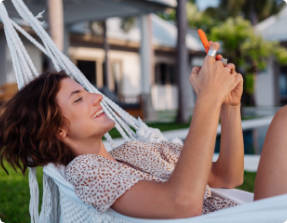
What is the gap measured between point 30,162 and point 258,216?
885mm

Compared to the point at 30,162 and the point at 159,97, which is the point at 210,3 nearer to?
the point at 159,97

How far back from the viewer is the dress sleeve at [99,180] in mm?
1146

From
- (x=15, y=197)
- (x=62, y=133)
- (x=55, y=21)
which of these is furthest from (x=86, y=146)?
(x=55, y=21)

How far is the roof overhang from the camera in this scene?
773 cm

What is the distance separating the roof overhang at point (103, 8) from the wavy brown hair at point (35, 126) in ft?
20.3

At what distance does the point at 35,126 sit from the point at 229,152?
768 mm

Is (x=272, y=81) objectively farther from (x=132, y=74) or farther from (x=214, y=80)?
(x=214, y=80)

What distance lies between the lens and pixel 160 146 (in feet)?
5.46

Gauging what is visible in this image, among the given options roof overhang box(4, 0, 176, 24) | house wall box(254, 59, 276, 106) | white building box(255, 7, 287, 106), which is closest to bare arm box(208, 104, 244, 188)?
roof overhang box(4, 0, 176, 24)

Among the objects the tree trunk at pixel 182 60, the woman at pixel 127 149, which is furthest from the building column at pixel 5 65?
the woman at pixel 127 149

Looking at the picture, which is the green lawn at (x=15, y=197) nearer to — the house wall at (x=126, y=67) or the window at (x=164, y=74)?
the house wall at (x=126, y=67)

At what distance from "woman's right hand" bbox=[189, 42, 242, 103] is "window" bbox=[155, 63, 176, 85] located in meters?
13.7

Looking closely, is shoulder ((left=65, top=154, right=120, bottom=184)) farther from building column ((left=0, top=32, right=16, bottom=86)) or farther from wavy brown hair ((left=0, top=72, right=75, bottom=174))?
building column ((left=0, top=32, right=16, bottom=86))

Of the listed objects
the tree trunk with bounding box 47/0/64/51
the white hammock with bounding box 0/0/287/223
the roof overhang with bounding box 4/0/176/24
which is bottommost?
the white hammock with bounding box 0/0/287/223
